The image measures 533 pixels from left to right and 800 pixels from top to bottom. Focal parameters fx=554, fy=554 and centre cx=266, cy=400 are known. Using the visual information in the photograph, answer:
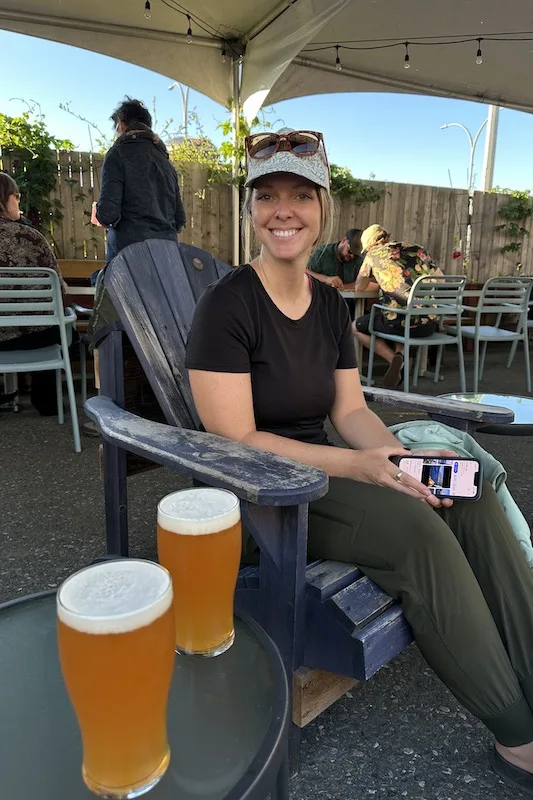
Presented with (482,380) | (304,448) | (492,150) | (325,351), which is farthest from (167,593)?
(492,150)

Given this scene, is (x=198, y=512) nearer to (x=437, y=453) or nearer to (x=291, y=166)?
(x=437, y=453)

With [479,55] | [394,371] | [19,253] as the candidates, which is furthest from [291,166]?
[479,55]

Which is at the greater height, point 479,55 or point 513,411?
point 479,55

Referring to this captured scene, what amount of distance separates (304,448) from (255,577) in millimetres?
320

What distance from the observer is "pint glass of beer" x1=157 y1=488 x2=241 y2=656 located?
28.8 inches

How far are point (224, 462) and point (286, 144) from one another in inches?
33.1

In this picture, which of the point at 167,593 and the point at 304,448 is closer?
the point at 167,593

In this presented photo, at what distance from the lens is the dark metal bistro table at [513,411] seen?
1874 millimetres

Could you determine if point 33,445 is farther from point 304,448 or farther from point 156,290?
point 304,448

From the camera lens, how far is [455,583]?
42.0 inches

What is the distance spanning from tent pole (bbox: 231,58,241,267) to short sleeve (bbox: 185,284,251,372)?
475 cm

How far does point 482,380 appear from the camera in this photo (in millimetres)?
→ 5262

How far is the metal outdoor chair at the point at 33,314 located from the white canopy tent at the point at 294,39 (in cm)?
282

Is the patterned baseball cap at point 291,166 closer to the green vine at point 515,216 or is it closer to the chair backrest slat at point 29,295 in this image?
the chair backrest slat at point 29,295
